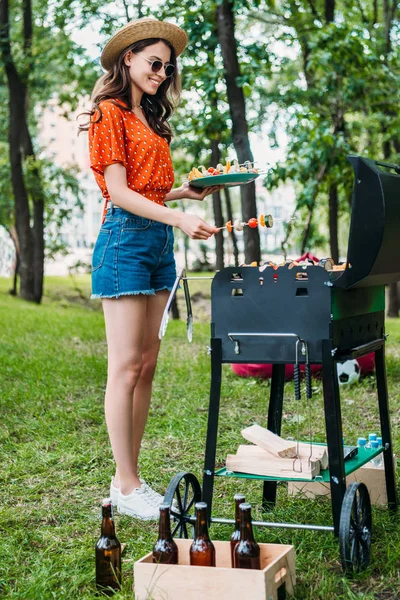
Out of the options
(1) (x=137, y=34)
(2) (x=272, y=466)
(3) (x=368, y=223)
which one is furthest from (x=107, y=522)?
(1) (x=137, y=34)

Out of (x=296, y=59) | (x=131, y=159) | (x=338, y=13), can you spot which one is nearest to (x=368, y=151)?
(x=296, y=59)

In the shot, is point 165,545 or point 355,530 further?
point 355,530

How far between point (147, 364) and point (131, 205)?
2.55ft

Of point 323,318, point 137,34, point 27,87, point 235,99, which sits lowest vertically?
point 323,318

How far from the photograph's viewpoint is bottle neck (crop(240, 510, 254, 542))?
2.44 m

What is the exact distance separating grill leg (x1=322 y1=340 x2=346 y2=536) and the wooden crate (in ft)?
1.03

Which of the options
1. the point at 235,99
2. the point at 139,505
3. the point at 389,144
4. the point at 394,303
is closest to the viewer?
the point at 139,505

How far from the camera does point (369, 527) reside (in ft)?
9.37

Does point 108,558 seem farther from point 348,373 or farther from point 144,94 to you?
point 348,373

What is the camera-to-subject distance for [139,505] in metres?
3.33

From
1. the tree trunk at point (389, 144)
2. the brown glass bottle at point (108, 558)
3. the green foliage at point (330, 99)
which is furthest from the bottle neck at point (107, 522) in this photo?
the tree trunk at point (389, 144)

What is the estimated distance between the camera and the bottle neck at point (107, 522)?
264 cm

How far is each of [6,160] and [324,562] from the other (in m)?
17.5

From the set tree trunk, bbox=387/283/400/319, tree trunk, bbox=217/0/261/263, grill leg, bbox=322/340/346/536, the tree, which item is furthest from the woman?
tree trunk, bbox=387/283/400/319
